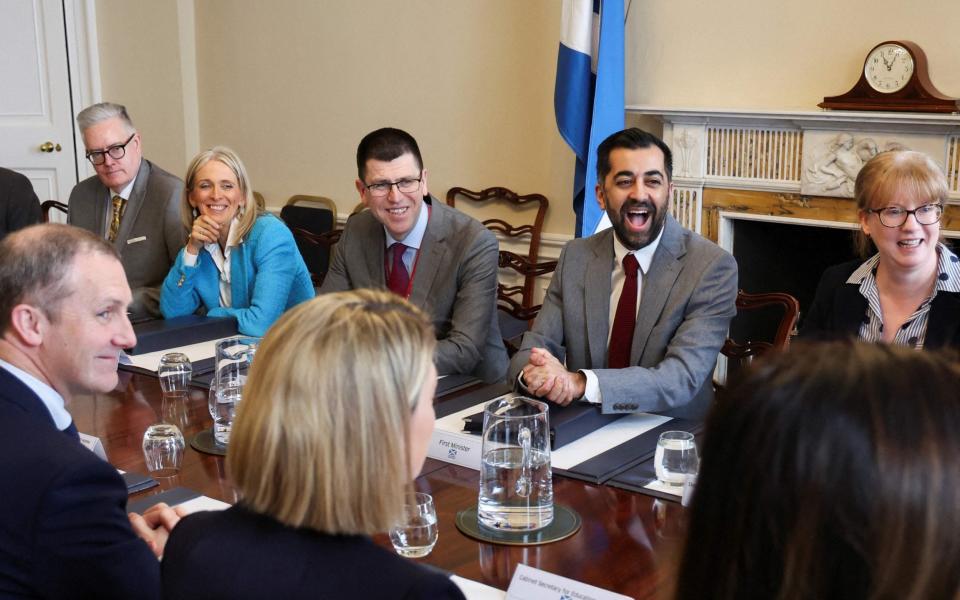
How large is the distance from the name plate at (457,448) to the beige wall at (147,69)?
186 inches

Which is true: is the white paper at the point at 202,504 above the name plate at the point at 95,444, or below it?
below

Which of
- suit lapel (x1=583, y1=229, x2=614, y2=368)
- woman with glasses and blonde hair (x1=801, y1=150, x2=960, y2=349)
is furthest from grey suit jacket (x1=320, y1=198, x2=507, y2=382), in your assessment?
woman with glasses and blonde hair (x1=801, y1=150, x2=960, y2=349)

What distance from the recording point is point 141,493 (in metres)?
1.90

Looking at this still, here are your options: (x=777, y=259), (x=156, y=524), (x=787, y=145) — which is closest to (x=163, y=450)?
(x=156, y=524)

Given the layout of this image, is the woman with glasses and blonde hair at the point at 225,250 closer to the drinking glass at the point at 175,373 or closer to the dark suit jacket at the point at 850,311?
the drinking glass at the point at 175,373

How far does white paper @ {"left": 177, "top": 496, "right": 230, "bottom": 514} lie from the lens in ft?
5.91

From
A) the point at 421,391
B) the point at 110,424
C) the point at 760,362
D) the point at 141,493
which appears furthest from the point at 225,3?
the point at 760,362

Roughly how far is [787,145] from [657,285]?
182 centimetres

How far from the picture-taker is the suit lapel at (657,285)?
8.71 feet

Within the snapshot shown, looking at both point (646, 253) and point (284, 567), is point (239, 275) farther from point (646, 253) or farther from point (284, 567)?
point (284, 567)

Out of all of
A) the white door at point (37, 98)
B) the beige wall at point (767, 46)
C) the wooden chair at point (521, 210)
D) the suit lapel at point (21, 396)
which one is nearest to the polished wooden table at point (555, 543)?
the suit lapel at point (21, 396)

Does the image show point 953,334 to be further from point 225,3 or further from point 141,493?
point 225,3

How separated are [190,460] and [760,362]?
1499mm

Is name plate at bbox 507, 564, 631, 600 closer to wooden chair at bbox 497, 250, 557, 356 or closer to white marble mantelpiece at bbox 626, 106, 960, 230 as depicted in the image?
wooden chair at bbox 497, 250, 557, 356
